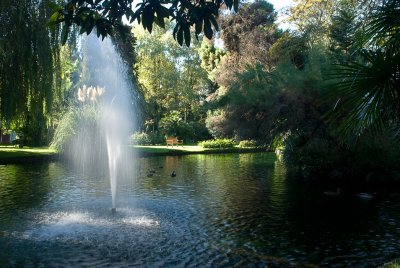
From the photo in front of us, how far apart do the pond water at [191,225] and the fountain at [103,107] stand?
827cm

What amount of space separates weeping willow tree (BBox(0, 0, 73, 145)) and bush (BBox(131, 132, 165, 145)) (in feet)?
74.7

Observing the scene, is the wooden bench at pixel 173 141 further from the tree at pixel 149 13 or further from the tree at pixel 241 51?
the tree at pixel 149 13

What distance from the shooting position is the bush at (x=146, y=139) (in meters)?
41.8

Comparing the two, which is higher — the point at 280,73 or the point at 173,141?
the point at 280,73

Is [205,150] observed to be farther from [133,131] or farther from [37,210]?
[37,210]

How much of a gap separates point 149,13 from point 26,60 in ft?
52.3

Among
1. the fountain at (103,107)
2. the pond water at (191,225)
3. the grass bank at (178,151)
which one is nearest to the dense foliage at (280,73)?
the fountain at (103,107)

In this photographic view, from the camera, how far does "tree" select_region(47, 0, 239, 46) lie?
3469 mm

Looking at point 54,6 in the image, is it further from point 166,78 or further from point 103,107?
point 166,78

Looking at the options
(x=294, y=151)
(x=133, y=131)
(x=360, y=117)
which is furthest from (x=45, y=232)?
(x=133, y=131)

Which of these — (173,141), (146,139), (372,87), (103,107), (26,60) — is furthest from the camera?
(146,139)

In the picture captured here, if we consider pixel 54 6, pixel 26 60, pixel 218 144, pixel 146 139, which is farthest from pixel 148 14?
pixel 146 139

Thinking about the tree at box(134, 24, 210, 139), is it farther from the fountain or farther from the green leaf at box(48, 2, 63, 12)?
the green leaf at box(48, 2, 63, 12)

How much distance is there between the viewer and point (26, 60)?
696 inches
